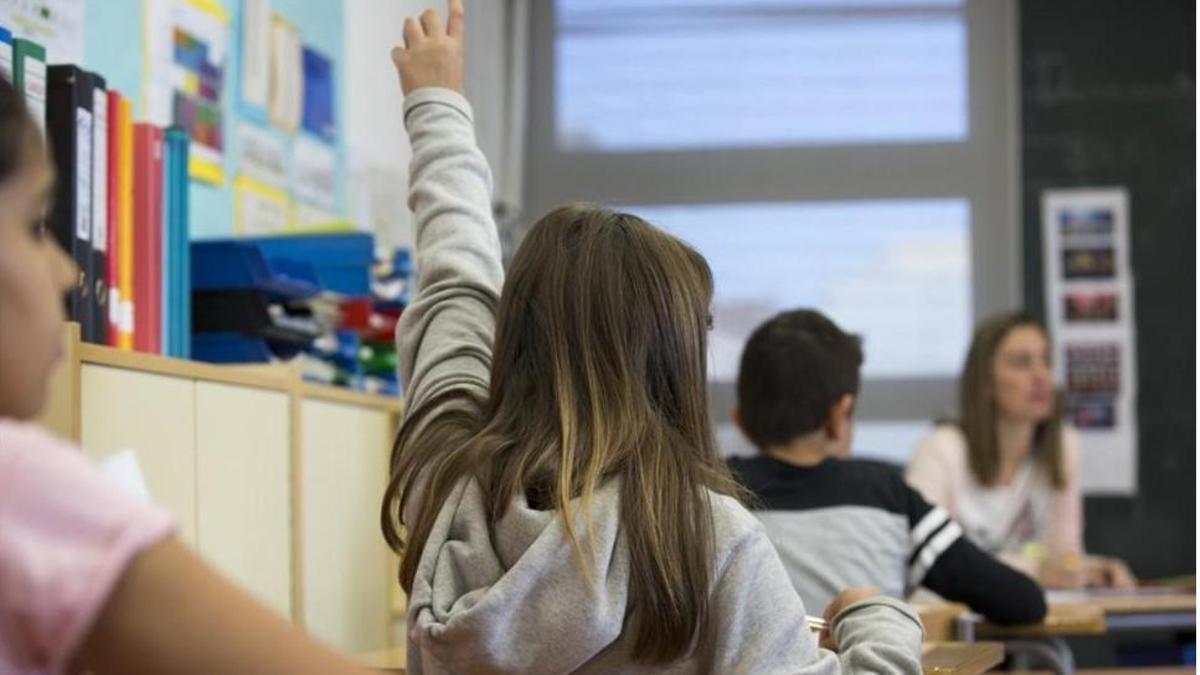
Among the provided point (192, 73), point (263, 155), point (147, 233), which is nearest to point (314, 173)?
point (263, 155)

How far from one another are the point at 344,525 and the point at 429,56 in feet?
5.11

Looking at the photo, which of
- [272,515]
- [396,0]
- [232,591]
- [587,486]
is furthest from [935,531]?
[396,0]

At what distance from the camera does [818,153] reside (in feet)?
18.8

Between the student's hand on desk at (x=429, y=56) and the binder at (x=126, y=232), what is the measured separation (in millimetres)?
670

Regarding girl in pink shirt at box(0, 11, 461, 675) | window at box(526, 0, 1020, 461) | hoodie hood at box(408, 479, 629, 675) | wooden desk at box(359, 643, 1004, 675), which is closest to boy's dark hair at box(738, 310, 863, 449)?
wooden desk at box(359, 643, 1004, 675)

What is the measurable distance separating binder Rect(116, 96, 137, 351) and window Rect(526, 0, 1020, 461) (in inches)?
129

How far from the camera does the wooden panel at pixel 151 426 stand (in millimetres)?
2150

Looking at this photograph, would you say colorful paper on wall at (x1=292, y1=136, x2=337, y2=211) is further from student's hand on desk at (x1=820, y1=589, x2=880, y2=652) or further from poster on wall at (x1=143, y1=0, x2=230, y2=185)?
student's hand on desk at (x1=820, y1=589, x2=880, y2=652)

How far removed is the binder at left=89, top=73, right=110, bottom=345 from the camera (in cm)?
228

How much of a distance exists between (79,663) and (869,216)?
5.19 metres

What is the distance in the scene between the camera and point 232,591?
64cm

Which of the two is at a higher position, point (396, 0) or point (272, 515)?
point (396, 0)

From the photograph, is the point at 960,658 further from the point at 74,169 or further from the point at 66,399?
the point at 74,169

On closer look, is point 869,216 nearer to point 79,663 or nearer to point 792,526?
point 792,526
